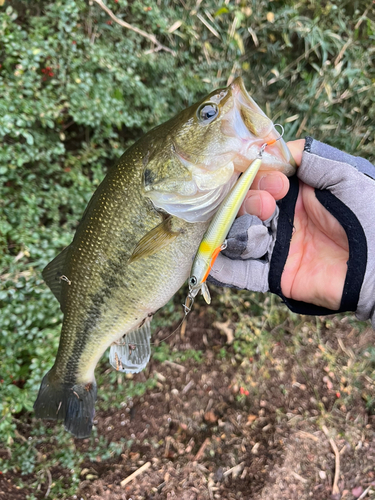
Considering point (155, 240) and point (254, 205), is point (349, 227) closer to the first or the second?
point (254, 205)

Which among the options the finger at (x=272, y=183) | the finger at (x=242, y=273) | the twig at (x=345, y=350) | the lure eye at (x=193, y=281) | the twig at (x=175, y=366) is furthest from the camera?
the twig at (x=345, y=350)

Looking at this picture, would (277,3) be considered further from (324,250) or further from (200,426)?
(200,426)

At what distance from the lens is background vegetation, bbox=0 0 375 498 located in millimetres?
2273

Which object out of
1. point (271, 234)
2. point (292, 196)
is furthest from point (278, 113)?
point (271, 234)

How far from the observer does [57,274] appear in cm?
185

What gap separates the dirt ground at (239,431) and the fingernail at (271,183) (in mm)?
1793

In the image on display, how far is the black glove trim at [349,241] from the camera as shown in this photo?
163cm

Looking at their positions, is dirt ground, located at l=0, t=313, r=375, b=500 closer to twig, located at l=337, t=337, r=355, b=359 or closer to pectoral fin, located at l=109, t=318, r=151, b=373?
twig, located at l=337, t=337, r=355, b=359

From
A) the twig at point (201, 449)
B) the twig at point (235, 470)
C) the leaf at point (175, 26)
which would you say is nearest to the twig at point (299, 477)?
the twig at point (235, 470)

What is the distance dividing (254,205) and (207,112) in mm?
490

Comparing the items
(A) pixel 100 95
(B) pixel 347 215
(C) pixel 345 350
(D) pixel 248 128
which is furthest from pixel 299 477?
(A) pixel 100 95

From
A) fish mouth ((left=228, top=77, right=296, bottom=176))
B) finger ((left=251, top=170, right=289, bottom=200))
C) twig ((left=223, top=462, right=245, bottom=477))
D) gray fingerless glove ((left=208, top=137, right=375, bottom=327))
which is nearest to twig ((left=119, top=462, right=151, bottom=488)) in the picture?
twig ((left=223, top=462, right=245, bottom=477))

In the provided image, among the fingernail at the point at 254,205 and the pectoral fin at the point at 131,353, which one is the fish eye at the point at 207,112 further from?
the pectoral fin at the point at 131,353

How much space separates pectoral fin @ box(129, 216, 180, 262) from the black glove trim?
715 mm
